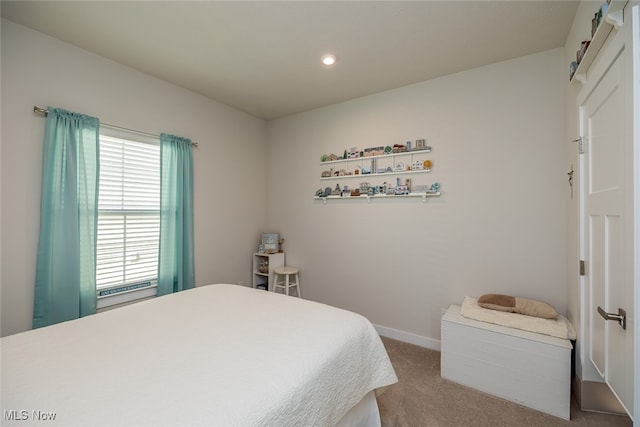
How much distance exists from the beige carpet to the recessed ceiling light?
8.69 ft

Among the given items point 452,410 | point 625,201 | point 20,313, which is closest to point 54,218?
point 20,313

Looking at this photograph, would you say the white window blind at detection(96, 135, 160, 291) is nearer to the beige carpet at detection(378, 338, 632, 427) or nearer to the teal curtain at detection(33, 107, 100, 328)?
the teal curtain at detection(33, 107, 100, 328)

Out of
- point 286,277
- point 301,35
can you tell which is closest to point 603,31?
point 301,35

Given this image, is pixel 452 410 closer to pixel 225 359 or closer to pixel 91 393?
pixel 225 359

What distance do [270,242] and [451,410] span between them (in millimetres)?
2543

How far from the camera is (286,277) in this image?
3309 mm

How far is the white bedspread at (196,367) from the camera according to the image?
845 millimetres

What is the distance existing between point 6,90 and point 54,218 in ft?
2.93

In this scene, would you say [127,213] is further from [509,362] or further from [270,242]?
[509,362]

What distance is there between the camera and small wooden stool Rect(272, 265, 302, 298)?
330 cm

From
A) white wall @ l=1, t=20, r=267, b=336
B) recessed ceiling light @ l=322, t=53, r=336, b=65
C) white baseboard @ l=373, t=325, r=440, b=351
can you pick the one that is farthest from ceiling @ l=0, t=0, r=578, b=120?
white baseboard @ l=373, t=325, r=440, b=351

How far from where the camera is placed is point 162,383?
0.96 metres

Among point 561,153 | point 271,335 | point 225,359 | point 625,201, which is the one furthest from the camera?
point 561,153

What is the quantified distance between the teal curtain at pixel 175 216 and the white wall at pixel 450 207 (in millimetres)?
1335
